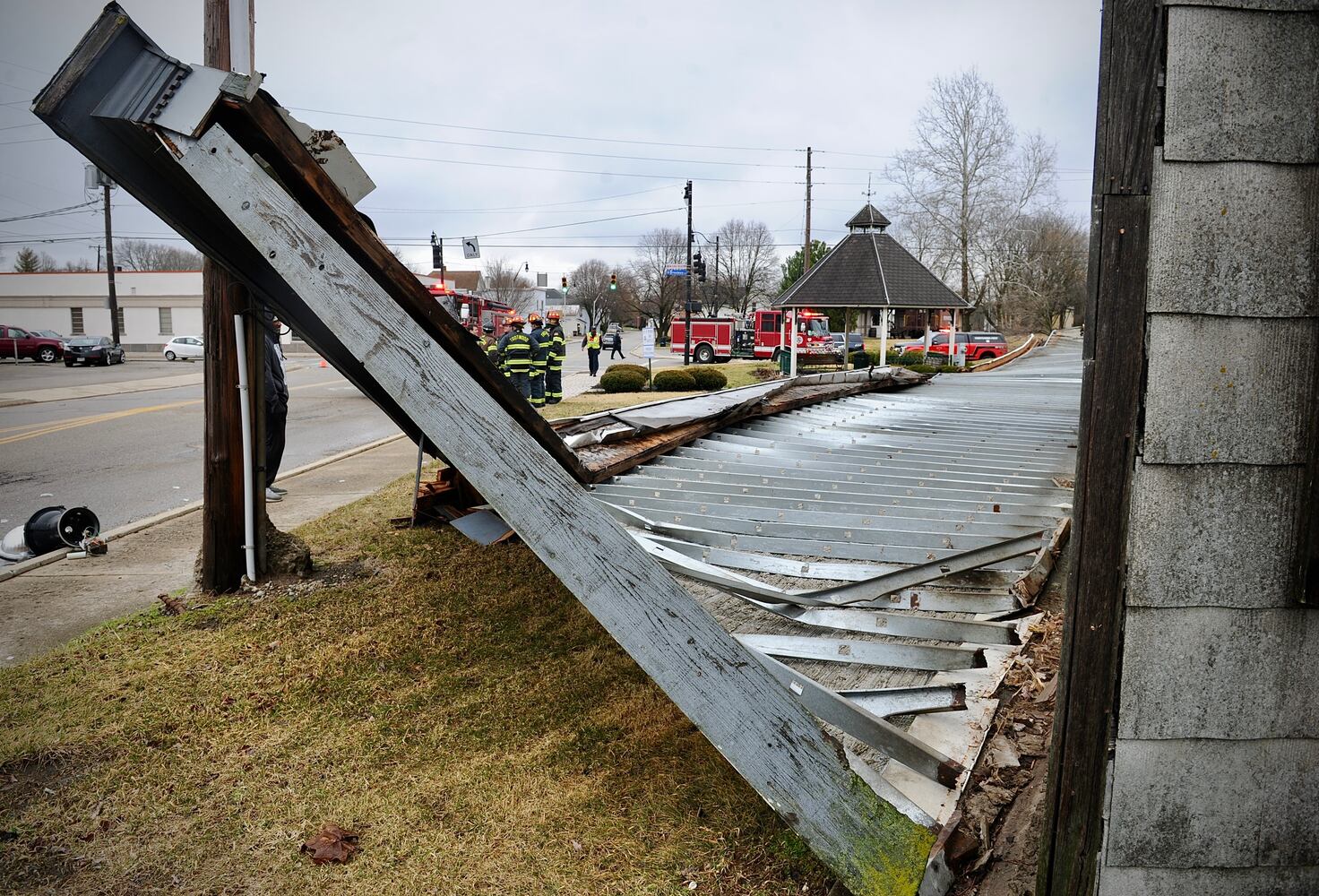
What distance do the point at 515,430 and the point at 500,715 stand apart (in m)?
1.70

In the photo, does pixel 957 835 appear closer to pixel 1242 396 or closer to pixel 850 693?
pixel 850 693

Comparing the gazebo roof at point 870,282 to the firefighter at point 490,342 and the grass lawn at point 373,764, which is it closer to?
the firefighter at point 490,342

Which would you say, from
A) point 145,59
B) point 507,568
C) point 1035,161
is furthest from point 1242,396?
point 1035,161

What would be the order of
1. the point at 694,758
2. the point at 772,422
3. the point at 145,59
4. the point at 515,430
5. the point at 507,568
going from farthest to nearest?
the point at 772,422 → the point at 507,568 → the point at 694,758 → the point at 145,59 → the point at 515,430

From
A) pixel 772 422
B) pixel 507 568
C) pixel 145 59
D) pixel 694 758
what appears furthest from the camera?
pixel 772 422

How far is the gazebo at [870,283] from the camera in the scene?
99.0 ft

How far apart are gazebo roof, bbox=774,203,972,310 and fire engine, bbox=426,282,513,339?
36.4ft

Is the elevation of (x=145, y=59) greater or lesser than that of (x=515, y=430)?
greater

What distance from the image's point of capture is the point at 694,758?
321cm

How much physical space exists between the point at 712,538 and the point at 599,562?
1467 mm

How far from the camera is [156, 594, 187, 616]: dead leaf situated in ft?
16.9

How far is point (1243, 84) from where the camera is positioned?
1.75 meters

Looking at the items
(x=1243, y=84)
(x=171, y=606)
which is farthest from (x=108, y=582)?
(x=1243, y=84)

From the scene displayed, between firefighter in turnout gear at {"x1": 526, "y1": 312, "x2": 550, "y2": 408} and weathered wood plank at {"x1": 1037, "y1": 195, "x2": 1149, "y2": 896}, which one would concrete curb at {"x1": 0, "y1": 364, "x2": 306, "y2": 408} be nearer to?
firefighter in turnout gear at {"x1": 526, "y1": 312, "x2": 550, "y2": 408}
